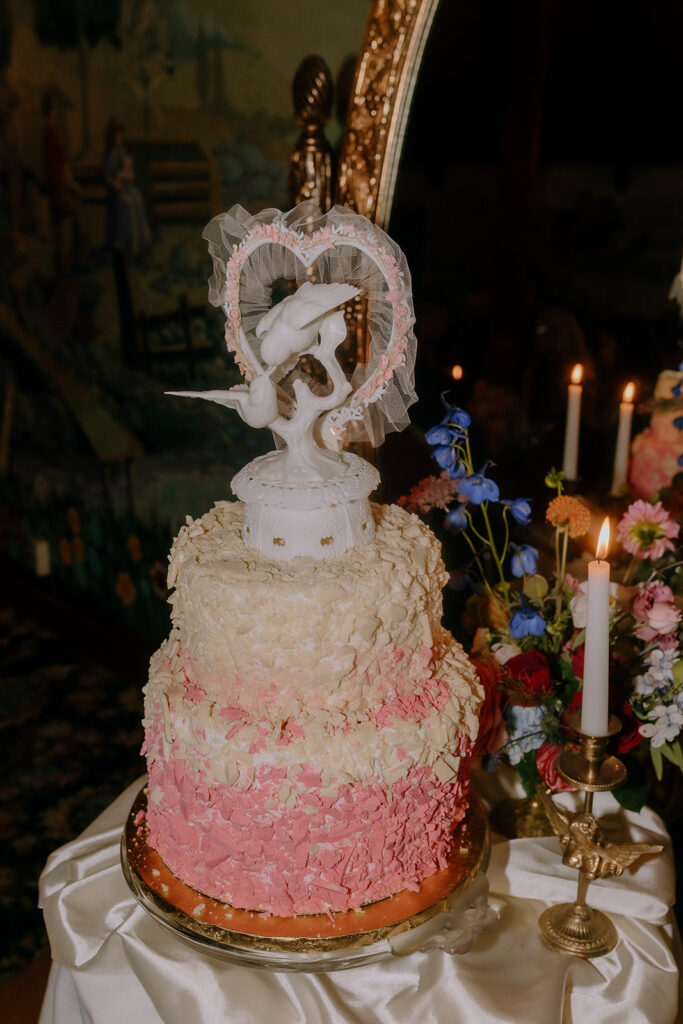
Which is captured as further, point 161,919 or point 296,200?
point 296,200

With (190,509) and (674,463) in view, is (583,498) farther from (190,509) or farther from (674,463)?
(190,509)

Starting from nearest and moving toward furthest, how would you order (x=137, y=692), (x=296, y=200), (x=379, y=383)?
1. (x=379, y=383)
2. (x=296, y=200)
3. (x=137, y=692)

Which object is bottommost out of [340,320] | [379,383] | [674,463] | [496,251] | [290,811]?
[290,811]

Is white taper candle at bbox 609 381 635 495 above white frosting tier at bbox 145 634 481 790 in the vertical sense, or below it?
above

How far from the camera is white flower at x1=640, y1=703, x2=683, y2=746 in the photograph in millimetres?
1499

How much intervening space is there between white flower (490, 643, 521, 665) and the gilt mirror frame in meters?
1.20

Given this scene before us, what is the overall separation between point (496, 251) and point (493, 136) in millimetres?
272

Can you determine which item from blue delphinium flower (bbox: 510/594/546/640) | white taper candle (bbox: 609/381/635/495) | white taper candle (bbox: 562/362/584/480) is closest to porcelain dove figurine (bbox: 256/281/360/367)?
blue delphinium flower (bbox: 510/594/546/640)

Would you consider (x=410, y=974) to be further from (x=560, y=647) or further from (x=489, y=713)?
(x=560, y=647)

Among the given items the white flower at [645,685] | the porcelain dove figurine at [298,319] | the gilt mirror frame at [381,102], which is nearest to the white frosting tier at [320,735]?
the white flower at [645,685]

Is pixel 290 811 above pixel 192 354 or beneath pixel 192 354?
beneath

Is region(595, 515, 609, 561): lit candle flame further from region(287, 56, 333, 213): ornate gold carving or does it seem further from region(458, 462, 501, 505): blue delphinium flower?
region(287, 56, 333, 213): ornate gold carving

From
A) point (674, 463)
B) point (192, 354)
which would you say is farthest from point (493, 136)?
point (192, 354)

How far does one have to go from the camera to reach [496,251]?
215cm
